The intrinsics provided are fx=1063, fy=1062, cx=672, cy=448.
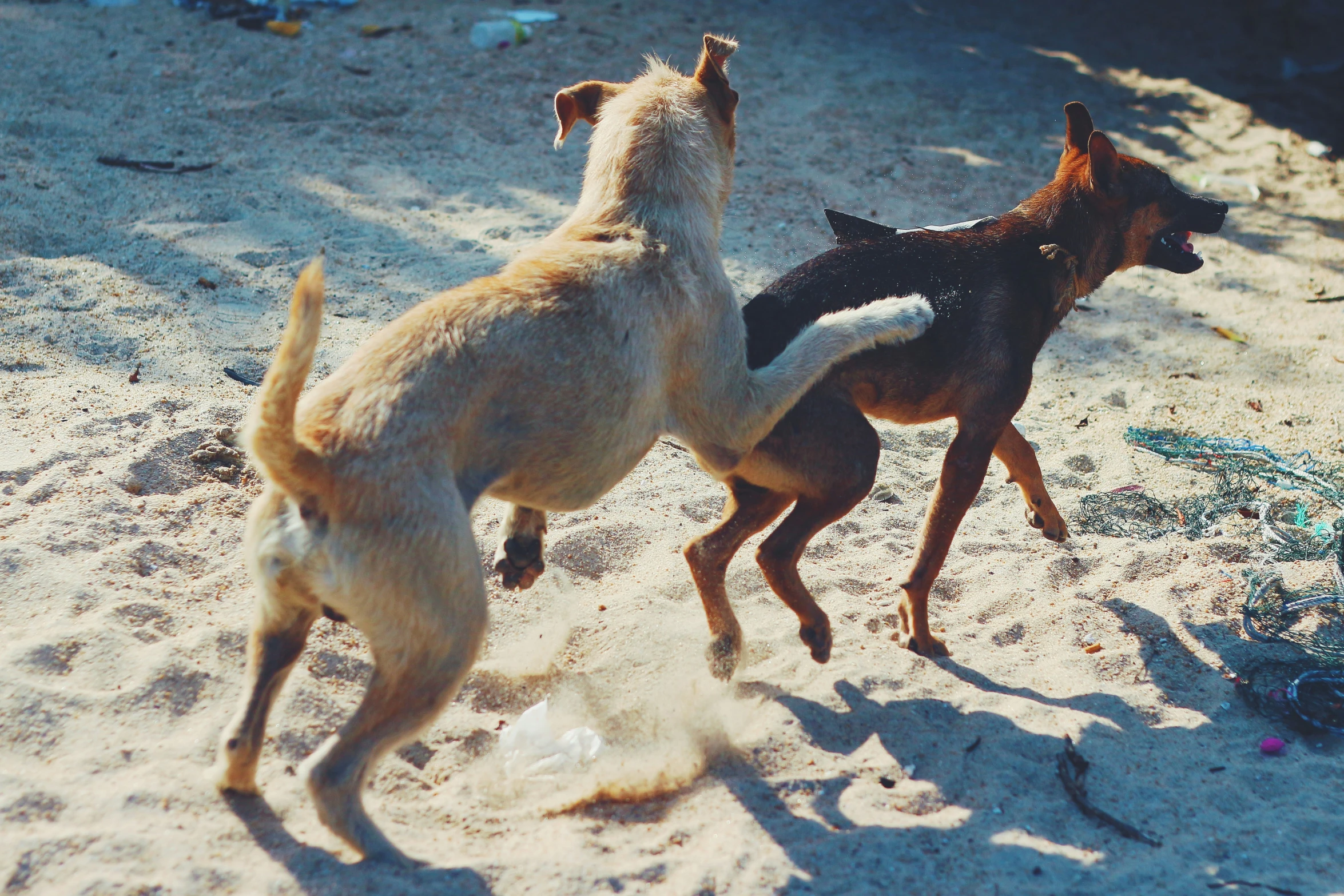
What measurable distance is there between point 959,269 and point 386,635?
2994 mm

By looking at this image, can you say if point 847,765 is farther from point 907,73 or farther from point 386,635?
point 907,73

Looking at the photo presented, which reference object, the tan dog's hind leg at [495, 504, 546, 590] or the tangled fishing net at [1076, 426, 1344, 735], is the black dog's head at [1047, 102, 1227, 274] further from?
the tan dog's hind leg at [495, 504, 546, 590]

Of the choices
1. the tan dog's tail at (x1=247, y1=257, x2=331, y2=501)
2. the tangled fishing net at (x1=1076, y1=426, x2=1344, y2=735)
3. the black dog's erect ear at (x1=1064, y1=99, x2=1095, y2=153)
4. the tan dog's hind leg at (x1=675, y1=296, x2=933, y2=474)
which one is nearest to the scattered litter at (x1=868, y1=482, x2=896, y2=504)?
the tangled fishing net at (x1=1076, y1=426, x2=1344, y2=735)

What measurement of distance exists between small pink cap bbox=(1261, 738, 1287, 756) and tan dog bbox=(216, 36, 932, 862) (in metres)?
2.09

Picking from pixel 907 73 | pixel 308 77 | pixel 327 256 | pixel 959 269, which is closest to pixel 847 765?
pixel 959 269

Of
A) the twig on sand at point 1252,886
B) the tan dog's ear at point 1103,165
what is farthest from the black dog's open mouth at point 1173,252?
the twig on sand at point 1252,886

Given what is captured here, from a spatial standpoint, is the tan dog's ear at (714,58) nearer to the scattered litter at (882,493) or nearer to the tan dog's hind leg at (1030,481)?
the tan dog's hind leg at (1030,481)

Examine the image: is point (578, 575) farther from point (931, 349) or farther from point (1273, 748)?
point (1273, 748)

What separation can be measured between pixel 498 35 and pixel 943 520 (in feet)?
27.1

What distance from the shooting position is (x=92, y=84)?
9.14 m

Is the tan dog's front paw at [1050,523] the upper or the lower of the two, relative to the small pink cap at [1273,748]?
upper

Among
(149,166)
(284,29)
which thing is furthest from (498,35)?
(149,166)

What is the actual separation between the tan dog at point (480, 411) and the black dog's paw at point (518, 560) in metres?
0.63

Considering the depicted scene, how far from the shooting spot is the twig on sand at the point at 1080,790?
363 centimetres
